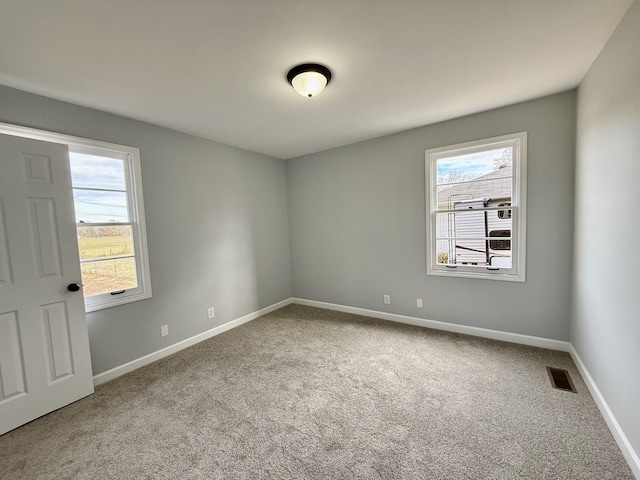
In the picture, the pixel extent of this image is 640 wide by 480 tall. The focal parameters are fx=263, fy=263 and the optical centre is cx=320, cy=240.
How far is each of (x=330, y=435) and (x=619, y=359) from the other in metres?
1.86

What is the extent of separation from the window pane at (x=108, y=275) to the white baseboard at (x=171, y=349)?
0.76m

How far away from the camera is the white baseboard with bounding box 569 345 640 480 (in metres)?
1.41

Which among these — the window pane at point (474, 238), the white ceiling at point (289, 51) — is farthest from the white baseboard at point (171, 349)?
the window pane at point (474, 238)

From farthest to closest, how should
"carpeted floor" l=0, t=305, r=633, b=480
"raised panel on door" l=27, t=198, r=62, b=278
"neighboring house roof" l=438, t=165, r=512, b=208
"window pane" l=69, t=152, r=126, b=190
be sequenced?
"neighboring house roof" l=438, t=165, r=512, b=208 → "window pane" l=69, t=152, r=126, b=190 → "raised panel on door" l=27, t=198, r=62, b=278 → "carpeted floor" l=0, t=305, r=633, b=480

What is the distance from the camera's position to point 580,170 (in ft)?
7.64

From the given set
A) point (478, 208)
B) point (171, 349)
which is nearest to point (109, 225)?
point (171, 349)

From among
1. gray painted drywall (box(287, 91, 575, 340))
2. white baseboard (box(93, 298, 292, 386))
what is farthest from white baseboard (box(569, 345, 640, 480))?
white baseboard (box(93, 298, 292, 386))

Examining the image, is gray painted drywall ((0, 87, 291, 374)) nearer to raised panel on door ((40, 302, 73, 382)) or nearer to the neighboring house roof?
raised panel on door ((40, 302, 73, 382))

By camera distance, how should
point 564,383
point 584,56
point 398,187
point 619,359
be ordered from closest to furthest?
point 619,359 < point 584,56 < point 564,383 < point 398,187

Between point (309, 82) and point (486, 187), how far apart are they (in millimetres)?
2265

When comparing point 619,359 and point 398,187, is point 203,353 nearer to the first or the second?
point 398,187

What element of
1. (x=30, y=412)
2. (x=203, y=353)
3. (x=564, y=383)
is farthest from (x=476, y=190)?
(x=30, y=412)

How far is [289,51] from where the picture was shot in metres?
1.74

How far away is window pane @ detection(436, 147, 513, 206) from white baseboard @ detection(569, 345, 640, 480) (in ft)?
5.64
